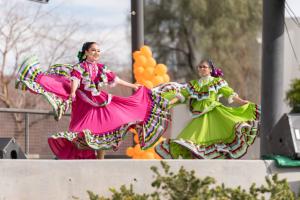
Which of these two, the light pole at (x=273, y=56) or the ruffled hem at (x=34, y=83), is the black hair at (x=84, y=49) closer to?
the ruffled hem at (x=34, y=83)

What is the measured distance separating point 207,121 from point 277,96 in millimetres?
1129

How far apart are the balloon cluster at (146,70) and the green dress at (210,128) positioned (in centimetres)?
168

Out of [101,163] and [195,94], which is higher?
[195,94]

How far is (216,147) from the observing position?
8.39 m

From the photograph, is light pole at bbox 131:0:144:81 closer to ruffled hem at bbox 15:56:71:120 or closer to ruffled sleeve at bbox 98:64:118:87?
ruffled sleeve at bbox 98:64:118:87

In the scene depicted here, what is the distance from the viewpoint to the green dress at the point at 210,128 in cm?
834

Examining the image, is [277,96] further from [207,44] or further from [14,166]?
[207,44]

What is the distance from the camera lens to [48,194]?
5430 mm

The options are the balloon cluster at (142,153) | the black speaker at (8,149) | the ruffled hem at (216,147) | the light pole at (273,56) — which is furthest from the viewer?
the balloon cluster at (142,153)

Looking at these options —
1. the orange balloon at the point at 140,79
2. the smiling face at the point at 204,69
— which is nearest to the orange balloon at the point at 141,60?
the orange balloon at the point at 140,79

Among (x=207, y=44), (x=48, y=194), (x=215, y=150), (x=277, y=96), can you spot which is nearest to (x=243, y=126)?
(x=215, y=150)

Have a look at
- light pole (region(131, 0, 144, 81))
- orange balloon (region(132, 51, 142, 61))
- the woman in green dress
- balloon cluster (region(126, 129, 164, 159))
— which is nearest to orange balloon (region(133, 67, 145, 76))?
orange balloon (region(132, 51, 142, 61))

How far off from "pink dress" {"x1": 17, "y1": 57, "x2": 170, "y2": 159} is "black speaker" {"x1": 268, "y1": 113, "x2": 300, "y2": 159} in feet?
6.71

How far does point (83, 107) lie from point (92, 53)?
0.54 m
